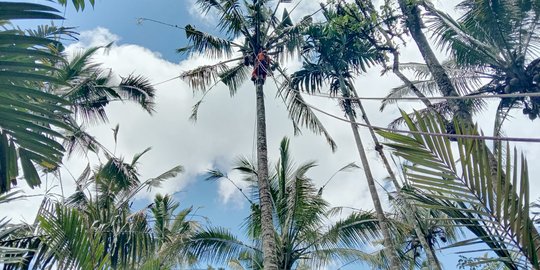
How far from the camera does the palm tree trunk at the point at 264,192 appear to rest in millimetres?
6027

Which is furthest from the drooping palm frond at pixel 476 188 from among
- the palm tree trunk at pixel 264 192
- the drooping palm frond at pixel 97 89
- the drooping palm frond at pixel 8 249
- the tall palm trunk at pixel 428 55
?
the drooping palm frond at pixel 97 89

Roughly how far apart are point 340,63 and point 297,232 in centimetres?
359

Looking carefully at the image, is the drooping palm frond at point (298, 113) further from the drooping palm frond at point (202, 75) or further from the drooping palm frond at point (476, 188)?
the drooping palm frond at point (476, 188)

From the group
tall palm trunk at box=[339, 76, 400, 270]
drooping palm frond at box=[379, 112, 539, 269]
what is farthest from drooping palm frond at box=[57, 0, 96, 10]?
tall palm trunk at box=[339, 76, 400, 270]

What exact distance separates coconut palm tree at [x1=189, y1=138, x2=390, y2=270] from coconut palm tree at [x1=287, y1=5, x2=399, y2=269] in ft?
4.05

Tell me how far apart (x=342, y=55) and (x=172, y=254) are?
4.91 m

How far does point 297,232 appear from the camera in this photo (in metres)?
8.47

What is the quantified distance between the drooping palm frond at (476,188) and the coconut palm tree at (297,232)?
5.93 meters

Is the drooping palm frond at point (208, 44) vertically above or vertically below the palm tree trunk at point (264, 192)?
above

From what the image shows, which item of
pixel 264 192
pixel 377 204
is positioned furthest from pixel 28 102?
pixel 377 204

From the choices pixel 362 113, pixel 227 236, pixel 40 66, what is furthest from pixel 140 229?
pixel 362 113

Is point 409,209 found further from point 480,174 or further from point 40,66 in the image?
point 40,66

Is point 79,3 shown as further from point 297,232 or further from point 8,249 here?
point 297,232

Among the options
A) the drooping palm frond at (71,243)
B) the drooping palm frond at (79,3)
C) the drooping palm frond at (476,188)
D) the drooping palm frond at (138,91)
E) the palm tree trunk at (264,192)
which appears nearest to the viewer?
the drooping palm frond at (79,3)
